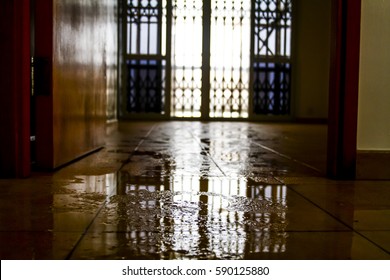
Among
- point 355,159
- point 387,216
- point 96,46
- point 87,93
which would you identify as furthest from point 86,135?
point 387,216

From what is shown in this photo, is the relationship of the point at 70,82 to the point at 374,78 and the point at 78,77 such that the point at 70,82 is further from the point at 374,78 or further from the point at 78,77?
the point at 374,78

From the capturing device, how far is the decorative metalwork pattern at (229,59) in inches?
369

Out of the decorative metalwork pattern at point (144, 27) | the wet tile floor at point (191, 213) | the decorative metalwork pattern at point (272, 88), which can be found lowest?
the wet tile floor at point (191, 213)

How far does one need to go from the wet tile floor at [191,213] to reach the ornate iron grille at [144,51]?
6091 millimetres

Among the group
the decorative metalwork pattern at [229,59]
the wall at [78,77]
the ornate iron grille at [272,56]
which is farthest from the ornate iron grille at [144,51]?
the wall at [78,77]

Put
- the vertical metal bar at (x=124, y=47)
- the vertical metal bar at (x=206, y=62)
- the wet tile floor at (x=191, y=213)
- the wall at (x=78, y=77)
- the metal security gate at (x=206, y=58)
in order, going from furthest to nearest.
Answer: the vertical metal bar at (x=206, y=62) → the metal security gate at (x=206, y=58) → the vertical metal bar at (x=124, y=47) → the wall at (x=78, y=77) → the wet tile floor at (x=191, y=213)

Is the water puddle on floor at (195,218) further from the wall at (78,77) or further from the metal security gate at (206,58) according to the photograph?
the metal security gate at (206,58)

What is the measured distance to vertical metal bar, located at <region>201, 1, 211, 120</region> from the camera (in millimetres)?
9297

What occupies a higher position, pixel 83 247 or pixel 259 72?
pixel 259 72

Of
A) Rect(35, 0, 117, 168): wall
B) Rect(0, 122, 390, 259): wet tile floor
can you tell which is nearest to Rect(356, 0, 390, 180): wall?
Rect(0, 122, 390, 259): wet tile floor

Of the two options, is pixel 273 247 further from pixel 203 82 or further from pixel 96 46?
pixel 203 82

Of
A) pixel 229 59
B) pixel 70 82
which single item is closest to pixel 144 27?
pixel 229 59

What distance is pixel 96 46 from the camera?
3619 millimetres

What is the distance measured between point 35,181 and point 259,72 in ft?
23.9
